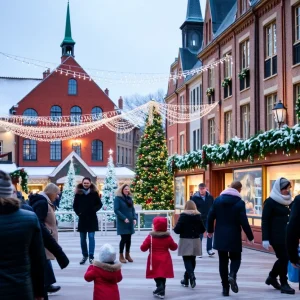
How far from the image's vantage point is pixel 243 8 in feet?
80.4

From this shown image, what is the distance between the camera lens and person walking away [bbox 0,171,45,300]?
4383 millimetres

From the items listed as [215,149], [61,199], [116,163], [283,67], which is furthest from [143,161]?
[116,163]

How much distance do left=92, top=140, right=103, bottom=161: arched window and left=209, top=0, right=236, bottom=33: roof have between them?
3038cm

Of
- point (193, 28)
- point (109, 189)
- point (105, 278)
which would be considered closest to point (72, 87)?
point (193, 28)

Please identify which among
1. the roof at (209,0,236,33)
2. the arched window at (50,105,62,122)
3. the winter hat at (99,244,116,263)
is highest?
the roof at (209,0,236,33)

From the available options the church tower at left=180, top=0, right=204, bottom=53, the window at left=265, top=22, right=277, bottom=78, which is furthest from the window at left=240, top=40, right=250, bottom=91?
the church tower at left=180, top=0, right=204, bottom=53

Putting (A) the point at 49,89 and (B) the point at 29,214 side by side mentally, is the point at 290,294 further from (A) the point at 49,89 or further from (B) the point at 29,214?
(A) the point at 49,89

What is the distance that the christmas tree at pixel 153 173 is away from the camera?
3309 cm

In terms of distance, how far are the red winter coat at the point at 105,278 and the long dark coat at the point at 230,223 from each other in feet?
10.2

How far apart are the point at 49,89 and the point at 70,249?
41.8 meters

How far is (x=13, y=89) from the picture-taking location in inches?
2522

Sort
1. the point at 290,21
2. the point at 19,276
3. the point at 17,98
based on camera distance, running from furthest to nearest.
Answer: the point at 17,98 → the point at 290,21 → the point at 19,276

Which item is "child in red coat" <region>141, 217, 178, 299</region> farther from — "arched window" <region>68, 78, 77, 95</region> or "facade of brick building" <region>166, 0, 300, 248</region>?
"arched window" <region>68, 78, 77, 95</region>

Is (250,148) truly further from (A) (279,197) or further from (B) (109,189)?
(B) (109,189)
